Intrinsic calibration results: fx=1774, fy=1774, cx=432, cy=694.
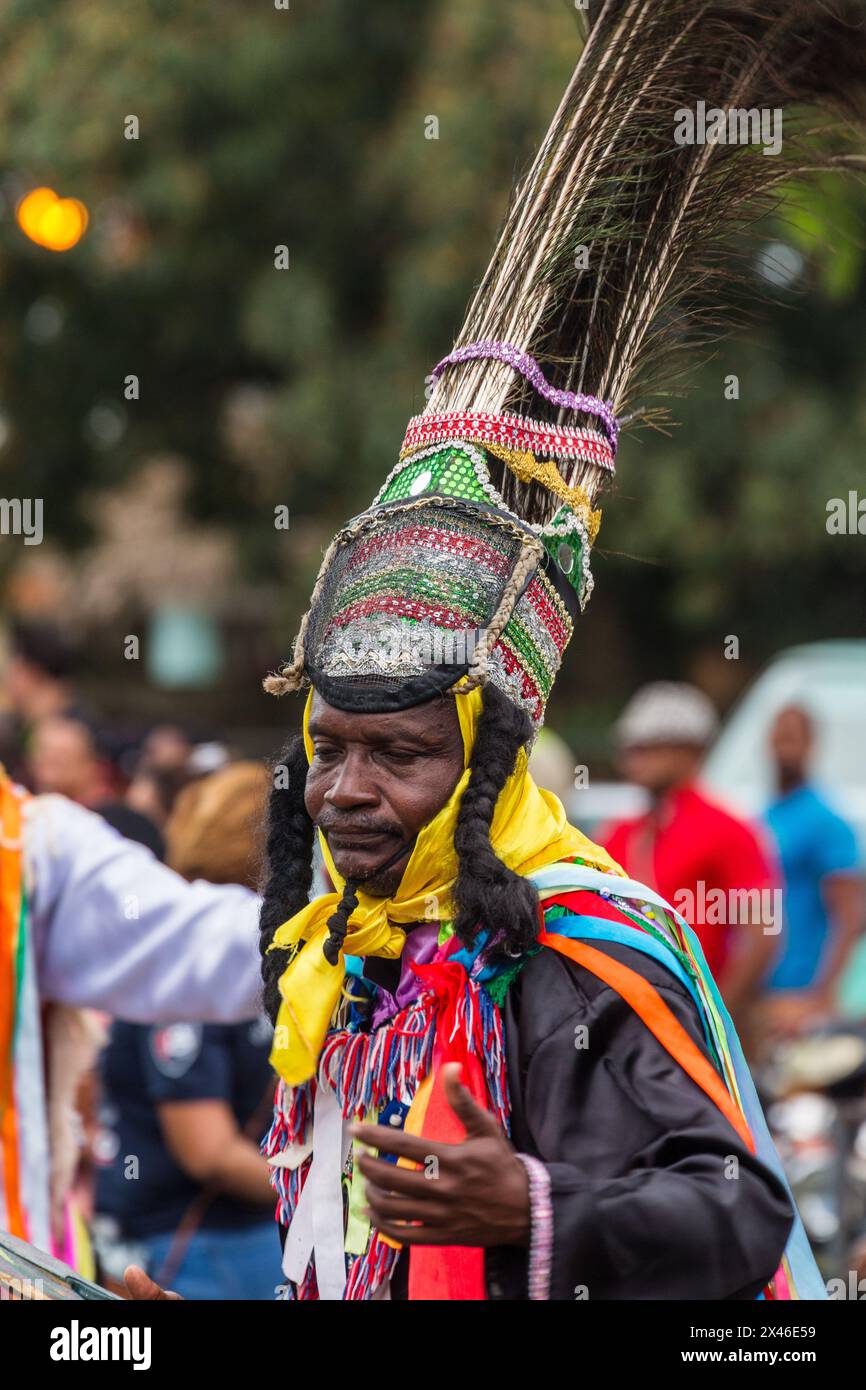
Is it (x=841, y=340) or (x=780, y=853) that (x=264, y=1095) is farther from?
(x=841, y=340)

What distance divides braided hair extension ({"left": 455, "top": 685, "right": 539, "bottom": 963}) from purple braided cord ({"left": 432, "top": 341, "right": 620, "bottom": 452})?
504 mm

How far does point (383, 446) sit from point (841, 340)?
5012mm

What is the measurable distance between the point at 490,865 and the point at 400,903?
0.52ft

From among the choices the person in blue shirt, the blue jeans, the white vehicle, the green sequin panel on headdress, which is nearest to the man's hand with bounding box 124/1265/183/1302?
the green sequin panel on headdress

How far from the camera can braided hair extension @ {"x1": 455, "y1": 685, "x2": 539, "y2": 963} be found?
2305mm

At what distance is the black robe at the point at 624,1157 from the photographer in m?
2.07

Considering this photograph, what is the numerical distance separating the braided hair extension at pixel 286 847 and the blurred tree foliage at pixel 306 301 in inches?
434

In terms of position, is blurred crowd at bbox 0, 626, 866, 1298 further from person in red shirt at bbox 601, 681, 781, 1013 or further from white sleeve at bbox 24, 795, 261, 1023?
white sleeve at bbox 24, 795, 261, 1023

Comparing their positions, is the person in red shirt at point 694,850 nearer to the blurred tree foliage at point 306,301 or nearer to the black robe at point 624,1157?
the black robe at point 624,1157

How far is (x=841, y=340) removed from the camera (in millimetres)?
16891

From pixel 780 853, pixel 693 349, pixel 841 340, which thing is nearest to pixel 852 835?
pixel 780 853

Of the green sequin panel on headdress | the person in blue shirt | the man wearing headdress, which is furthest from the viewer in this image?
the person in blue shirt

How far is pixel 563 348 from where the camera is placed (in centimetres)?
272

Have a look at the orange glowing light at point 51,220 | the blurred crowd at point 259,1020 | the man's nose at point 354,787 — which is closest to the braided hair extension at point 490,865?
the man's nose at point 354,787
